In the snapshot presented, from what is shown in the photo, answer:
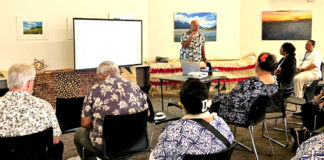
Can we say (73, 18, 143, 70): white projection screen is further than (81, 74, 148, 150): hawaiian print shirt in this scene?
Yes

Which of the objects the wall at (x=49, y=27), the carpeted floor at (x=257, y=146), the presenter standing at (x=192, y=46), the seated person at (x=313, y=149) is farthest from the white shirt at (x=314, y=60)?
the seated person at (x=313, y=149)

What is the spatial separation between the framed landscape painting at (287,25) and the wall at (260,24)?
10cm

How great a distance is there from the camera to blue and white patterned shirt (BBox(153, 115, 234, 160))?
80.7 inches

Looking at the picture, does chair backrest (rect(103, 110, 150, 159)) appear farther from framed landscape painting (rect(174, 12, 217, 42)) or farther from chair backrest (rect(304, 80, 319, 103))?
framed landscape painting (rect(174, 12, 217, 42))

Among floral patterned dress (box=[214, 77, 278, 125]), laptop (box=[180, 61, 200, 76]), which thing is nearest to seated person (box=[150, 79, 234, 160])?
floral patterned dress (box=[214, 77, 278, 125])

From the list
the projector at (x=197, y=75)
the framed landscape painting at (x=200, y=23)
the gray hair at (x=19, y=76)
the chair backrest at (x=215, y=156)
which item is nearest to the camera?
the chair backrest at (x=215, y=156)

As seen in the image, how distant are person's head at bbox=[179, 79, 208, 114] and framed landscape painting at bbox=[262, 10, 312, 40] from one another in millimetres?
7733

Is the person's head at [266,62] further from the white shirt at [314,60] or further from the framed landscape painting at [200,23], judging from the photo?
the framed landscape painting at [200,23]

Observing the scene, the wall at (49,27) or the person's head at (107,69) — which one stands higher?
the wall at (49,27)

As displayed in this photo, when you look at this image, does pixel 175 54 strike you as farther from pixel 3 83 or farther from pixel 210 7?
pixel 3 83

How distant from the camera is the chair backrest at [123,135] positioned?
2.79 meters

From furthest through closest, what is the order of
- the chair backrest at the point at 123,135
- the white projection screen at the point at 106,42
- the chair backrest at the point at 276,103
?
the white projection screen at the point at 106,42 → the chair backrest at the point at 276,103 → the chair backrest at the point at 123,135

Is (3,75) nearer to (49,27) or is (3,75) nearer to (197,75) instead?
(49,27)

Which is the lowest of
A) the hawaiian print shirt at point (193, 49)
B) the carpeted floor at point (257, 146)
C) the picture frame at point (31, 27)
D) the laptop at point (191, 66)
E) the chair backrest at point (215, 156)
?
the carpeted floor at point (257, 146)
